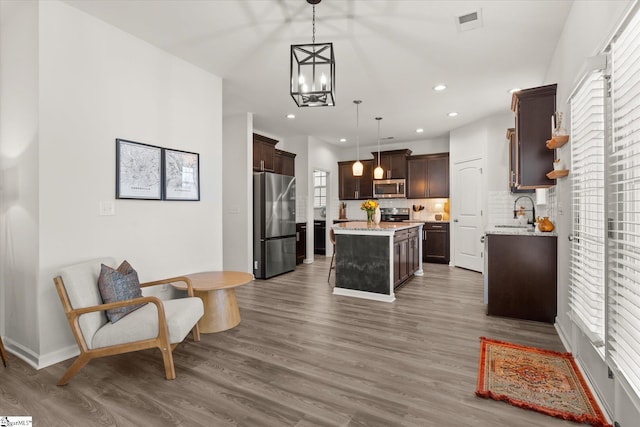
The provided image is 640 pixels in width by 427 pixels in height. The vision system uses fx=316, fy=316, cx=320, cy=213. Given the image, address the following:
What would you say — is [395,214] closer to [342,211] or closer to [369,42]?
[342,211]

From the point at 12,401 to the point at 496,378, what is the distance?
3.18 m

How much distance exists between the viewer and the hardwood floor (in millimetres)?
1830

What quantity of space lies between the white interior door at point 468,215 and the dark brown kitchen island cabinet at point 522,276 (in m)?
2.62

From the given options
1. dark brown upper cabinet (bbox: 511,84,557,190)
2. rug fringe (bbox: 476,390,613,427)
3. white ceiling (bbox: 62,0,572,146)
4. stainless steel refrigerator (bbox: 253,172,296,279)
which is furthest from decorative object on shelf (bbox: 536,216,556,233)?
stainless steel refrigerator (bbox: 253,172,296,279)

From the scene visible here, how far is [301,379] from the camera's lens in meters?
2.23

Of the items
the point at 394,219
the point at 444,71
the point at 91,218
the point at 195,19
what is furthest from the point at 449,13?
the point at 394,219

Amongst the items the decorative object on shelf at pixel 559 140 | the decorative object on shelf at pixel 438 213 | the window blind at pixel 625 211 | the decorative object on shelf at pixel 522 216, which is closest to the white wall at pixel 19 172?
the window blind at pixel 625 211

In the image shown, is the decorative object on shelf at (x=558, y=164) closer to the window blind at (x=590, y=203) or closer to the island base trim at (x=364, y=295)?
the window blind at (x=590, y=203)

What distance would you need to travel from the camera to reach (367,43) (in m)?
3.21

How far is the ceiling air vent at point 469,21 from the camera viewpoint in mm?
2742

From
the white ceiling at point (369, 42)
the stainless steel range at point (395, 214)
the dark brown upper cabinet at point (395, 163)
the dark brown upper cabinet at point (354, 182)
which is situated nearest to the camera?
the white ceiling at point (369, 42)

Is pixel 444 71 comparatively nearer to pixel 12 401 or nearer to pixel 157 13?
pixel 157 13

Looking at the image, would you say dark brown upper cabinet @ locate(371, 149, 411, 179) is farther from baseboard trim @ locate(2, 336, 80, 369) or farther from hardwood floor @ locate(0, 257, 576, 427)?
baseboard trim @ locate(2, 336, 80, 369)

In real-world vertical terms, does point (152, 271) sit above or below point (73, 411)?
above
